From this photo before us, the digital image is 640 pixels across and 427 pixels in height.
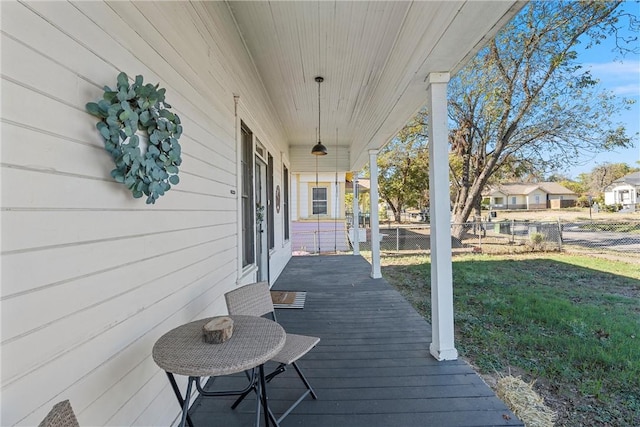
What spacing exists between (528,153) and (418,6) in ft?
30.0

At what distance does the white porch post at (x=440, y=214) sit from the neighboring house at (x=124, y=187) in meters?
0.01

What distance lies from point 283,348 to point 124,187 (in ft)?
4.40

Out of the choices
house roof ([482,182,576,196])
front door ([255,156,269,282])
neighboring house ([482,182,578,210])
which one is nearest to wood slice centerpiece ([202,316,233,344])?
front door ([255,156,269,282])

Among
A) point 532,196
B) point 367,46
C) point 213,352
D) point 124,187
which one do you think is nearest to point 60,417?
point 213,352

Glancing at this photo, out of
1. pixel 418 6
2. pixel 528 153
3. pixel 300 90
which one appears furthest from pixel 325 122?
pixel 528 153

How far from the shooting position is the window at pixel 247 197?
3555mm

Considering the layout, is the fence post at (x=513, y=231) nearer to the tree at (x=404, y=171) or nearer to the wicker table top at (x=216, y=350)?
the tree at (x=404, y=171)

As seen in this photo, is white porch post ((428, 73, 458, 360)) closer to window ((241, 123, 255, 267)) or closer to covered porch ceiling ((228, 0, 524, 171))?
covered porch ceiling ((228, 0, 524, 171))

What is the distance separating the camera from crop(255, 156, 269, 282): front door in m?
4.18

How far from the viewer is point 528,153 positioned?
9.36 meters

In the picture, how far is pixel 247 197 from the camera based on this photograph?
3.67 metres

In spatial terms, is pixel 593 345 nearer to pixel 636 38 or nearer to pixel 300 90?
pixel 300 90

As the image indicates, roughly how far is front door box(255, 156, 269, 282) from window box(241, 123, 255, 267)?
331 mm

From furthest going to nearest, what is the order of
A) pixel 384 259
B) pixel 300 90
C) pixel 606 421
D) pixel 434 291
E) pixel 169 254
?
pixel 384 259 < pixel 300 90 < pixel 434 291 < pixel 606 421 < pixel 169 254
